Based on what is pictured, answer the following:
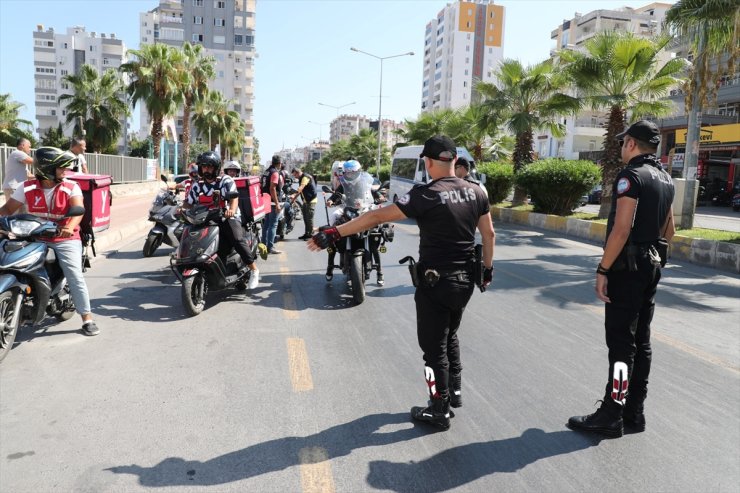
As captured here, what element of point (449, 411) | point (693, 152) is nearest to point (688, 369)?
point (449, 411)

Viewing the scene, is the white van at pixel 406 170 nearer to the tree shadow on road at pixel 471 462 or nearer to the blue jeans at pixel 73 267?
the blue jeans at pixel 73 267

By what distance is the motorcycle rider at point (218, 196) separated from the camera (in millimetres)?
6870

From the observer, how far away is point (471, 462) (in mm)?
3213

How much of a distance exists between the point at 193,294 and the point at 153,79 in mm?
32401

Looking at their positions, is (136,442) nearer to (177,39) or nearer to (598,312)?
(598,312)

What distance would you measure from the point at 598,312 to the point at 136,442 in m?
5.49

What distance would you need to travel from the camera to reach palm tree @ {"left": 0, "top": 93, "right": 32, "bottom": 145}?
42.8 meters

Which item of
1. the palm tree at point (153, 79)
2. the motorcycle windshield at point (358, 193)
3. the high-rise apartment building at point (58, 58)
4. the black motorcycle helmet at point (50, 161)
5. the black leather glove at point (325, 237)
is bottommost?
the black leather glove at point (325, 237)

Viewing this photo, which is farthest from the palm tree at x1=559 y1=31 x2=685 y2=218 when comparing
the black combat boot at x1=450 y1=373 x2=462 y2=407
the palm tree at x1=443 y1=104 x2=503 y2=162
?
the black combat boot at x1=450 y1=373 x2=462 y2=407

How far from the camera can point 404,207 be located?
137 inches

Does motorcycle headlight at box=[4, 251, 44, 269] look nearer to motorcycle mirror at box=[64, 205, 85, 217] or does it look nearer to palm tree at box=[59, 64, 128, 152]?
motorcycle mirror at box=[64, 205, 85, 217]

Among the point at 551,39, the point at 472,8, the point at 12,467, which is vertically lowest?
A: the point at 12,467

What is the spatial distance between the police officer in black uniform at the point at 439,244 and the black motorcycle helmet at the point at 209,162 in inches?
145

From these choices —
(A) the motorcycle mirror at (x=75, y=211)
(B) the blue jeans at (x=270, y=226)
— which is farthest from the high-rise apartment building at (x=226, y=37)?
(A) the motorcycle mirror at (x=75, y=211)
